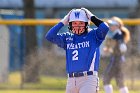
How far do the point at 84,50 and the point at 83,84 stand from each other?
44 centimetres

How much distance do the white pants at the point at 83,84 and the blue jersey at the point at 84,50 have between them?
0.38ft

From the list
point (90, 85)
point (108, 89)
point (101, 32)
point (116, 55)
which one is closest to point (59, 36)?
point (101, 32)

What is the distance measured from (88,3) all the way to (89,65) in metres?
23.6

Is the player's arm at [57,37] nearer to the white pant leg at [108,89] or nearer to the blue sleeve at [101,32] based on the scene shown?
the blue sleeve at [101,32]

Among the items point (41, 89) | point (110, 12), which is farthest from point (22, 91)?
point (110, 12)

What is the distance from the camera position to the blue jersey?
8141 millimetres

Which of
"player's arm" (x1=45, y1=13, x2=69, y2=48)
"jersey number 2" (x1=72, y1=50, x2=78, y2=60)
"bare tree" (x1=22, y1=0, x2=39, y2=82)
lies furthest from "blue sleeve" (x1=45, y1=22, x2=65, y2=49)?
"bare tree" (x1=22, y1=0, x2=39, y2=82)

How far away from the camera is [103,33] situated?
8273 millimetres

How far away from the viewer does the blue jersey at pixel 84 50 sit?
8141mm

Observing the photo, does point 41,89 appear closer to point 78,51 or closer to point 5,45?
point 5,45

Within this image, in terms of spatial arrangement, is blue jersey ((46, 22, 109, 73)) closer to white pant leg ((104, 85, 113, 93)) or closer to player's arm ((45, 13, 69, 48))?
player's arm ((45, 13, 69, 48))

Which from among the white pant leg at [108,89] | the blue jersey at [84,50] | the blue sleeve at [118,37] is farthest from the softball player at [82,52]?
the blue sleeve at [118,37]

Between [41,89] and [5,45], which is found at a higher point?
[5,45]

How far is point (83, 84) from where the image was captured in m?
8.09
